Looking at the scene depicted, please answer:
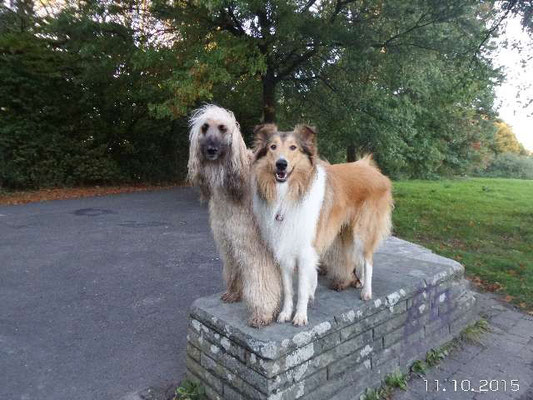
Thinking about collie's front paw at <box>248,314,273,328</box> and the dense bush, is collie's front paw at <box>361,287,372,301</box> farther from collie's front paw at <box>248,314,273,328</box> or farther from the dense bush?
the dense bush

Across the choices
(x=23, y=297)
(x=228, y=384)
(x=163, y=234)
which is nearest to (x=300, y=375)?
(x=228, y=384)

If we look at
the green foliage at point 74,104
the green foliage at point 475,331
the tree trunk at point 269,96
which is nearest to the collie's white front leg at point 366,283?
the green foliage at point 475,331

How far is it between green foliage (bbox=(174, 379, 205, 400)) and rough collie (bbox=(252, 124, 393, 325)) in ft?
3.07

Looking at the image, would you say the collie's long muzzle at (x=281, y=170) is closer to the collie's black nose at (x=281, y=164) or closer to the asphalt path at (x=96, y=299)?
the collie's black nose at (x=281, y=164)

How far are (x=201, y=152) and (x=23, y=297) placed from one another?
158 inches

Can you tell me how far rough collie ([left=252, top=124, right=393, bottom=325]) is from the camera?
9.02 ft

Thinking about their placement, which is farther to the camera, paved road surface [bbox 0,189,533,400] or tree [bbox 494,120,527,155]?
tree [bbox 494,120,527,155]

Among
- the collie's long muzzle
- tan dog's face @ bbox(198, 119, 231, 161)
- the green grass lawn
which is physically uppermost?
tan dog's face @ bbox(198, 119, 231, 161)

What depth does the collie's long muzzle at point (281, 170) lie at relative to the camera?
2.64 metres

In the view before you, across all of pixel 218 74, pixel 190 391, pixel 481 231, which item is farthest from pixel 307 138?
pixel 481 231

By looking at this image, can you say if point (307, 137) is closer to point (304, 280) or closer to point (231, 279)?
point (304, 280)

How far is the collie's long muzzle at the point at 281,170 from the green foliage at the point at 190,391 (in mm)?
1886

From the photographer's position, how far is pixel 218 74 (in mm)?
9023

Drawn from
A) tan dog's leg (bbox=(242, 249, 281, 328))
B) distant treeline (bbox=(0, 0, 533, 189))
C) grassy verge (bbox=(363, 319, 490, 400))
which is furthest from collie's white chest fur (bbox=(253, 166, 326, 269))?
distant treeline (bbox=(0, 0, 533, 189))
